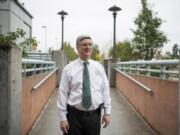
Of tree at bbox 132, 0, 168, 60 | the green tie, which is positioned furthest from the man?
tree at bbox 132, 0, 168, 60

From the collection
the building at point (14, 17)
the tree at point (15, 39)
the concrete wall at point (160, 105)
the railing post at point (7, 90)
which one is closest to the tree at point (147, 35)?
the building at point (14, 17)

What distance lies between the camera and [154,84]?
7172mm

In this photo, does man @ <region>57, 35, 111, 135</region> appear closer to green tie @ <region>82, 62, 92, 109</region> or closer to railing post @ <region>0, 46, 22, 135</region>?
green tie @ <region>82, 62, 92, 109</region>

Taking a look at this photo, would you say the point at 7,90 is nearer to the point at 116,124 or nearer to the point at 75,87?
the point at 75,87

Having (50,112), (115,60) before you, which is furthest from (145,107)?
(115,60)

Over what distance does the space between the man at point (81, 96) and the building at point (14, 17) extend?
16.6 metres

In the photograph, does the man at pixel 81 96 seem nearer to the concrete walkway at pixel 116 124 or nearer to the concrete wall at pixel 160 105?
the concrete wall at pixel 160 105

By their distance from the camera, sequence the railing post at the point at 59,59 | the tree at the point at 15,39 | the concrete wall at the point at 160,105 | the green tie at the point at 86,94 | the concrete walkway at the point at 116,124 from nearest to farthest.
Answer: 1. the green tie at the point at 86,94
2. the tree at the point at 15,39
3. the concrete wall at the point at 160,105
4. the concrete walkway at the point at 116,124
5. the railing post at the point at 59,59

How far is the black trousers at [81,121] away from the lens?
3.77m

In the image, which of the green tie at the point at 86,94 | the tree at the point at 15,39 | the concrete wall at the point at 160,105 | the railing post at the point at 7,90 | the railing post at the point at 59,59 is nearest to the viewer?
the green tie at the point at 86,94

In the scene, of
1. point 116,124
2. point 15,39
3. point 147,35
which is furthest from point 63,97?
point 147,35

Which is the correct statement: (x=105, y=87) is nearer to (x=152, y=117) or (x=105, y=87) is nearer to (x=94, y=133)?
(x=94, y=133)

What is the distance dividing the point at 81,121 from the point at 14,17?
24975 mm

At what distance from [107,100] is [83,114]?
37 cm
